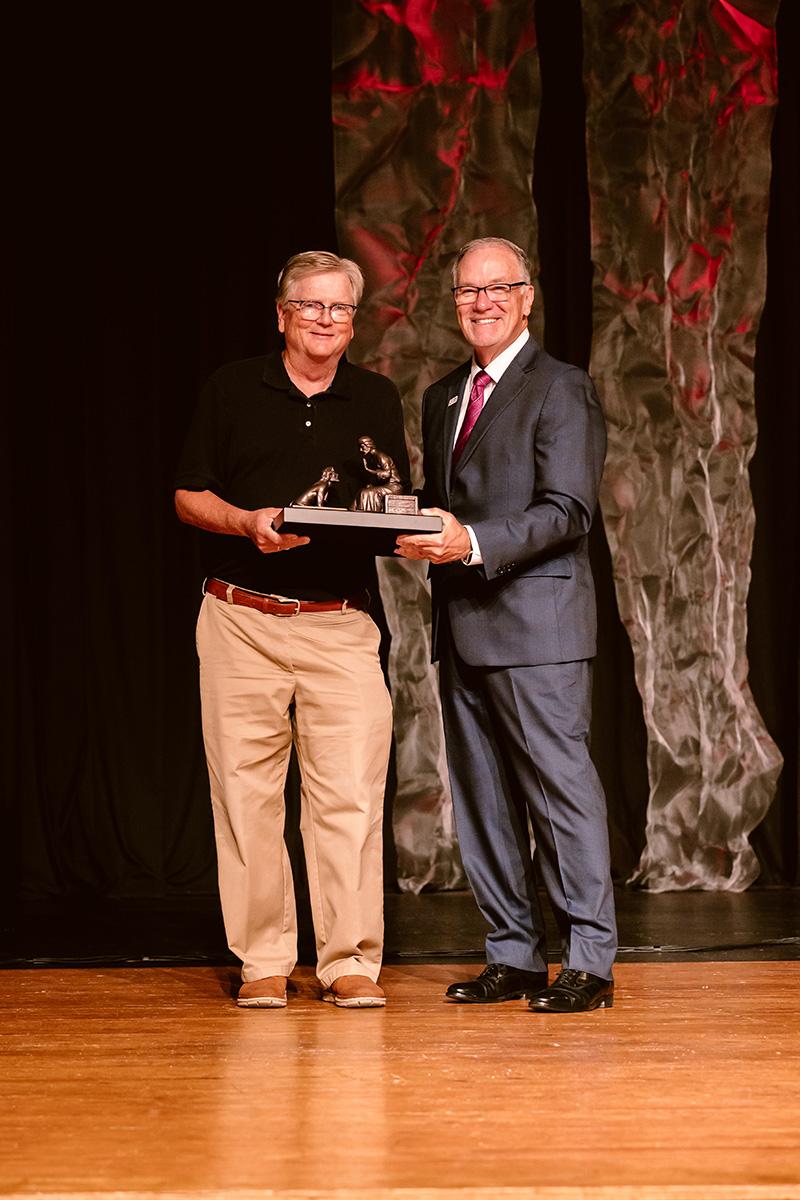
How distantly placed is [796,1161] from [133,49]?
4.56 metres

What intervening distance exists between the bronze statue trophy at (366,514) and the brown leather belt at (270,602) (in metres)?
0.13

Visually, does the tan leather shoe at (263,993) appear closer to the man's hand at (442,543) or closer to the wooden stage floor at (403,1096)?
the wooden stage floor at (403,1096)

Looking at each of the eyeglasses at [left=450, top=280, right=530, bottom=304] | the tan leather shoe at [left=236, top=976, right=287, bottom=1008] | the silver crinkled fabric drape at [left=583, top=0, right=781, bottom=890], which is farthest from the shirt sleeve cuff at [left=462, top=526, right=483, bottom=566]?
the silver crinkled fabric drape at [left=583, top=0, right=781, bottom=890]

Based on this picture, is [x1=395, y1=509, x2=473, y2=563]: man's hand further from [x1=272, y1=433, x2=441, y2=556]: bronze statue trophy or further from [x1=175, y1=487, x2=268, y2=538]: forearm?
[x1=175, y1=487, x2=268, y2=538]: forearm

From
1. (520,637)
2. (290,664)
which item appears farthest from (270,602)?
(520,637)

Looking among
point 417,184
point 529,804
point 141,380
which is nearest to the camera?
point 529,804

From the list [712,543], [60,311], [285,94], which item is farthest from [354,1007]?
[285,94]

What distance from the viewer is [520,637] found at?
109 inches

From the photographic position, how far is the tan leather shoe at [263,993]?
2783 millimetres

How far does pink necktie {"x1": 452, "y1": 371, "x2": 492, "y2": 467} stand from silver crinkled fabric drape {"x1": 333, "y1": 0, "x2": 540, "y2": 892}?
2069 mm

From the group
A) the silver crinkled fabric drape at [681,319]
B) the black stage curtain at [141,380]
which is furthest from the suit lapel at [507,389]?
the black stage curtain at [141,380]

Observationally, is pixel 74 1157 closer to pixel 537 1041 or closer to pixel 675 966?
pixel 537 1041

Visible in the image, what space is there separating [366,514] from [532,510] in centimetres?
35

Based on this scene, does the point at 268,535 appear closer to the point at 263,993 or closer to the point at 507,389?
the point at 507,389
